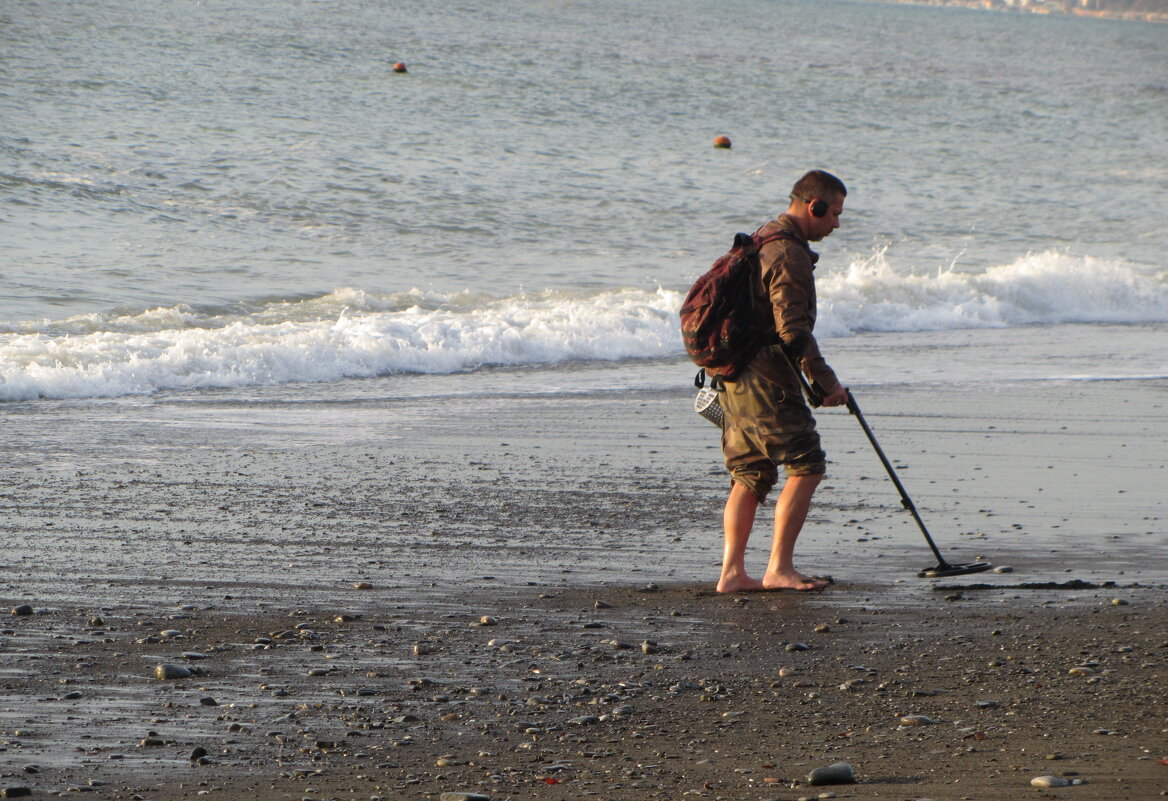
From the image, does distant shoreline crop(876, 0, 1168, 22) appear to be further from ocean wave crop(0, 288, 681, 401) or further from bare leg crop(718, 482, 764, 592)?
bare leg crop(718, 482, 764, 592)

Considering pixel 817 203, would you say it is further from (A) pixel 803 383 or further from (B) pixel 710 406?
(B) pixel 710 406

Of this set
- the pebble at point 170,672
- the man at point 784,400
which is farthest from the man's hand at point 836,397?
the pebble at point 170,672

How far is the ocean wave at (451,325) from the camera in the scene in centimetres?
1080

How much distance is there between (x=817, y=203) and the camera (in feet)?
17.6

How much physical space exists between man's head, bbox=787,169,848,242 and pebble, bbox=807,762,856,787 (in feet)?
7.38

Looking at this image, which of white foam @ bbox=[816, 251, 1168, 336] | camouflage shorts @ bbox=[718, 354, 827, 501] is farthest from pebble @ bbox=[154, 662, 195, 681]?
white foam @ bbox=[816, 251, 1168, 336]

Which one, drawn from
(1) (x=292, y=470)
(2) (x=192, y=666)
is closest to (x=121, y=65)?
(1) (x=292, y=470)

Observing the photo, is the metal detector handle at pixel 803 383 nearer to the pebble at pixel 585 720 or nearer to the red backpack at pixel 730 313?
the red backpack at pixel 730 313

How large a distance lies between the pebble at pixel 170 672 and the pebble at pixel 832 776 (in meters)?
1.96

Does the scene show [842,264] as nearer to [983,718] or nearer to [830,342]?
[830,342]

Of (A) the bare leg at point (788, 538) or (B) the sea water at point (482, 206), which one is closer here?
(A) the bare leg at point (788, 538)

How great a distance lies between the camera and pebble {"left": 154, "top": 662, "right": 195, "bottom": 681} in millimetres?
4488

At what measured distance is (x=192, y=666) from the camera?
461 centimetres

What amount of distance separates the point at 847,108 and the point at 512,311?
25458 mm
